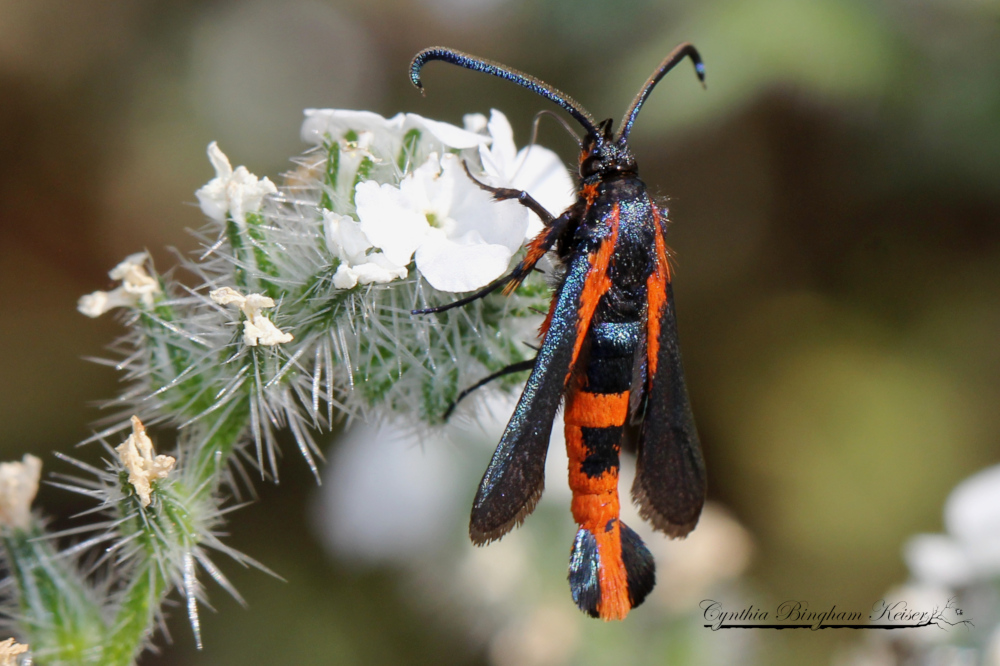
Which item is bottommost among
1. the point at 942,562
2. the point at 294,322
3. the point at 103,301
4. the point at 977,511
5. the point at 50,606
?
the point at 942,562

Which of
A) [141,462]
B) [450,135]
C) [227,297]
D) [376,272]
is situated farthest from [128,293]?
[450,135]

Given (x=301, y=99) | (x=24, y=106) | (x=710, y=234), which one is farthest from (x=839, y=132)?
(x=24, y=106)

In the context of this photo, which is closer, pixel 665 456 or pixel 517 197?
pixel 517 197

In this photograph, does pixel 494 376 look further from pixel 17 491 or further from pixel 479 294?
pixel 17 491

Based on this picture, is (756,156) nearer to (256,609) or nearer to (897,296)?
(897,296)

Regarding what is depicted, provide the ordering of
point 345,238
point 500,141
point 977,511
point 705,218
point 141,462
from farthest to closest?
point 705,218, point 977,511, point 500,141, point 345,238, point 141,462

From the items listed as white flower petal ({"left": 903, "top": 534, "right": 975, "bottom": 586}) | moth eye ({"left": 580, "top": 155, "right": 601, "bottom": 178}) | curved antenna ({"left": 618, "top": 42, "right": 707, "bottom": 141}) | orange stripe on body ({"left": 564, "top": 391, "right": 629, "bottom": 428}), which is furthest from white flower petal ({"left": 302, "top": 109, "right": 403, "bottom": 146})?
white flower petal ({"left": 903, "top": 534, "right": 975, "bottom": 586})

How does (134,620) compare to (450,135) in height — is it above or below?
below
